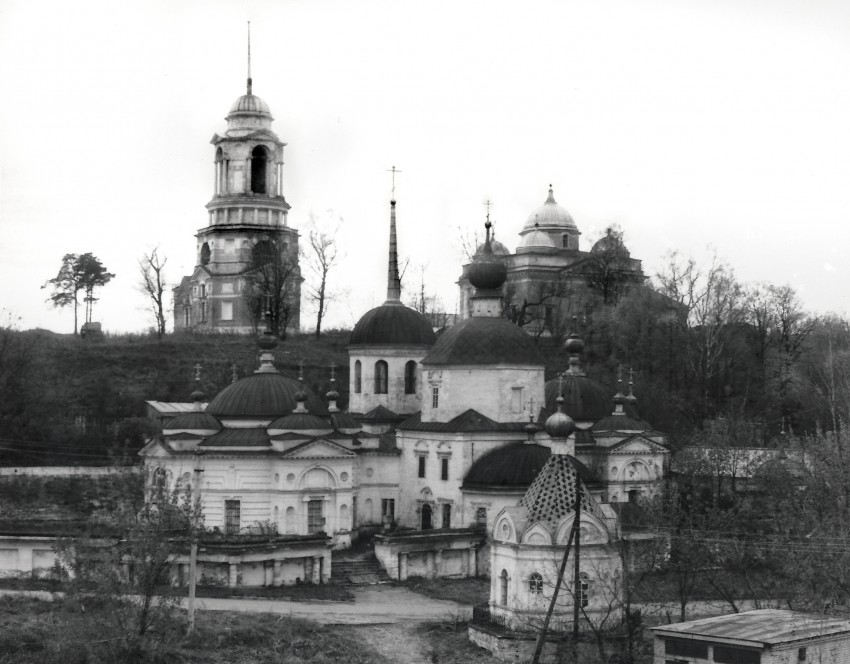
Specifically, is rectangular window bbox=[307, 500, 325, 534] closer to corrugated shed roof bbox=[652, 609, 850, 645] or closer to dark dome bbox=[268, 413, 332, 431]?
dark dome bbox=[268, 413, 332, 431]

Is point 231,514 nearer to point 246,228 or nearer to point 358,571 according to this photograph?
point 358,571

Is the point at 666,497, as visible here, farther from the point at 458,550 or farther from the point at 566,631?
the point at 566,631

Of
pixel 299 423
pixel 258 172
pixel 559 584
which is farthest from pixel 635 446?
pixel 258 172

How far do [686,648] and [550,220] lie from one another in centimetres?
4520

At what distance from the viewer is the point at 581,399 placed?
138 ft

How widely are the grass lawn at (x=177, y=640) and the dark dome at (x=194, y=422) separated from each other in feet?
30.5

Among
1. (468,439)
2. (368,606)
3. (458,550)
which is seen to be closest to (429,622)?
(368,606)

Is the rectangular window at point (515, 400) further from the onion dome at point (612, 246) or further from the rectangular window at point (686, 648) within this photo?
the onion dome at point (612, 246)

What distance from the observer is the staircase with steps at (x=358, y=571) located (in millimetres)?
33938

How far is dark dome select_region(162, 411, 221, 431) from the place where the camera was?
3725 centimetres

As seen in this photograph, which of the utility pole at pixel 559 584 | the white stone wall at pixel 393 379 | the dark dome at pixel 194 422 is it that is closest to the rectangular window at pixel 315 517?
the dark dome at pixel 194 422

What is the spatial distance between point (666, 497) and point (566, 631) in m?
10.6

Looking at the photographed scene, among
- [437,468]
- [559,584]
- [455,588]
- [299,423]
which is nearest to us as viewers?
[559,584]

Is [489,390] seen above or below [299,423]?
above
